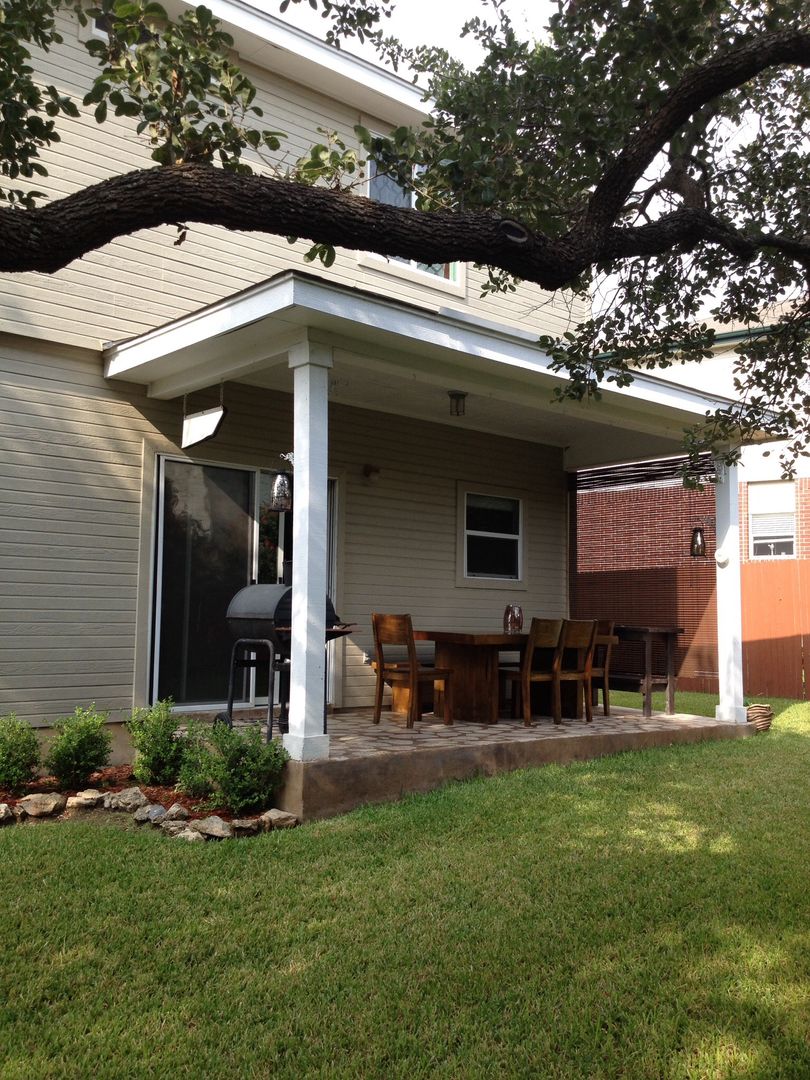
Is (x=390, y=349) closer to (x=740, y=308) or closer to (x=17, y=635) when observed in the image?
(x=740, y=308)

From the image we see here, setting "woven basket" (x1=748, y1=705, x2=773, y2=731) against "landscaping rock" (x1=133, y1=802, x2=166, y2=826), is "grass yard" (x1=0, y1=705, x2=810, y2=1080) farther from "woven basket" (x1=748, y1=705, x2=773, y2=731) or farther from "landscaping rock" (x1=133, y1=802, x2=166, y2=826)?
"woven basket" (x1=748, y1=705, x2=773, y2=731)

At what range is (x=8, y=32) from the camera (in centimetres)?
389

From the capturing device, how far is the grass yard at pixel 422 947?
3008 millimetres

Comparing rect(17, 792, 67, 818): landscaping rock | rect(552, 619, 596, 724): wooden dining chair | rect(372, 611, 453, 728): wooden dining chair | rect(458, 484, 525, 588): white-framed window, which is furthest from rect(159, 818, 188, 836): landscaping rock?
rect(458, 484, 525, 588): white-framed window

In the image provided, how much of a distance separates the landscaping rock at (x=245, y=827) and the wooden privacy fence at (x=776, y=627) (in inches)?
425

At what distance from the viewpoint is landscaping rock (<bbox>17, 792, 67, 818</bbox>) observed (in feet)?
18.4

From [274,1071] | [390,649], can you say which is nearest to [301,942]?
[274,1071]

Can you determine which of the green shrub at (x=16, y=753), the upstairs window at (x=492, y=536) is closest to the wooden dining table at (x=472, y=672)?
the upstairs window at (x=492, y=536)

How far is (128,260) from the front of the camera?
7691mm

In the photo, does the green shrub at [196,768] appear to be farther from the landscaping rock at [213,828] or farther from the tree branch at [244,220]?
the tree branch at [244,220]

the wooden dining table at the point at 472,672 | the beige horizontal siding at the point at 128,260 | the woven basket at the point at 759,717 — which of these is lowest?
the woven basket at the point at 759,717

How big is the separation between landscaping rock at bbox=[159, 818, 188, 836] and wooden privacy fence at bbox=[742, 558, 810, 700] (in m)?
11.0

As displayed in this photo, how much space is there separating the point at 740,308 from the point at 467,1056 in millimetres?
4839

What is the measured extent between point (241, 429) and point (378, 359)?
6.81 feet
